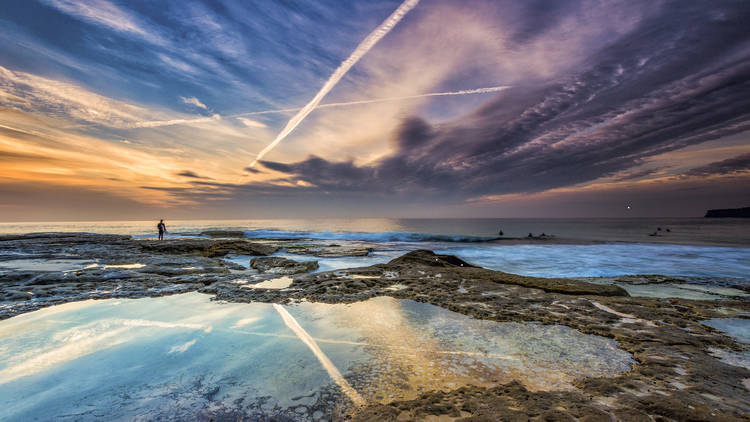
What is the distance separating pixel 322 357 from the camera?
10.6 feet

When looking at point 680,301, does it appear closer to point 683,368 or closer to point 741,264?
point 683,368

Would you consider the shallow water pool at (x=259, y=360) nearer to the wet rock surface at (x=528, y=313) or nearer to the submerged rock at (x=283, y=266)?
the wet rock surface at (x=528, y=313)

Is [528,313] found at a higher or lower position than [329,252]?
higher

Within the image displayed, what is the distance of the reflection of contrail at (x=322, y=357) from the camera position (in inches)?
96.3

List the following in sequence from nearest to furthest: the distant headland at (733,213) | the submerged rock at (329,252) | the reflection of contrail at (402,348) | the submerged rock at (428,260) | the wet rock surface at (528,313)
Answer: the wet rock surface at (528,313) → the reflection of contrail at (402,348) → the submerged rock at (428,260) → the submerged rock at (329,252) → the distant headland at (733,213)

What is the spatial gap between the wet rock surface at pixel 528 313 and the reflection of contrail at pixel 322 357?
239 mm

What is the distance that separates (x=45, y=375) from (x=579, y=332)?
259 inches

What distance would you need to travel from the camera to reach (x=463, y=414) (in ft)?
7.02

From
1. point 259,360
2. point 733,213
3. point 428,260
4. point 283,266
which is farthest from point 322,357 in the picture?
point 733,213

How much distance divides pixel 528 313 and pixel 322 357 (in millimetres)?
3727

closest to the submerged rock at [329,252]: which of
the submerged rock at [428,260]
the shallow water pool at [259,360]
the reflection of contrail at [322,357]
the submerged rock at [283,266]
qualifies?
the submerged rock at [283,266]

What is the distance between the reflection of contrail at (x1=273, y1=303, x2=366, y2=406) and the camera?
96.3 inches

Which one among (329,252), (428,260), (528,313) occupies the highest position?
(428,260)

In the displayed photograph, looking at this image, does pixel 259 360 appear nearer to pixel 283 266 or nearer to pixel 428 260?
pixel 283 266
